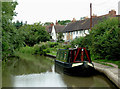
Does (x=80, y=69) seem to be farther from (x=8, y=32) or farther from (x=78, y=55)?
(x=8, y=32)

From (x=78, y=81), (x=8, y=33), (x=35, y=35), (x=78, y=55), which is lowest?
(x=78, y=81)

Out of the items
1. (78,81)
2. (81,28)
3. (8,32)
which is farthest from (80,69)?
(81,28)

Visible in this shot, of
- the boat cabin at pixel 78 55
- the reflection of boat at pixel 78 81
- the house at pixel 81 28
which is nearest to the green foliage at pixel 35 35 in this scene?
the house at pixel 81 28

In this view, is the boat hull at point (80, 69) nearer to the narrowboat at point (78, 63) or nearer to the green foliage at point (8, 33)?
the narrowboat at point (78, 63)

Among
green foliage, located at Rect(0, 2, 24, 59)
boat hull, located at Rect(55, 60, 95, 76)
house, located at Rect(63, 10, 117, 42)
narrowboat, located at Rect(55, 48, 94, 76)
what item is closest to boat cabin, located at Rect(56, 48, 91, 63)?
narrowboat, located at Rect(55, 48, 94, 76)

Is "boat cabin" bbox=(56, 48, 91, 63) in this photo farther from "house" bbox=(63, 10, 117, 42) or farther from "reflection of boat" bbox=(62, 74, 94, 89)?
"house" bbox=(63, 10, 117, 42)

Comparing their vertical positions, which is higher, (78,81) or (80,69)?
(80,69)

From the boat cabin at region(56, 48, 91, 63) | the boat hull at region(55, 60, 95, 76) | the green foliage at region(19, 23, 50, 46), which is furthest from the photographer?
the green foliage at region(19, 23, 50, 46)

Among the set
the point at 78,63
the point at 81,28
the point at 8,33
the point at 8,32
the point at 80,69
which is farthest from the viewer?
the point at 81,28

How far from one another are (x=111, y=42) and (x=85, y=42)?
6884mm

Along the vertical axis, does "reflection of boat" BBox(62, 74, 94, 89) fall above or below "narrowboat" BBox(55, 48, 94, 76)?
below

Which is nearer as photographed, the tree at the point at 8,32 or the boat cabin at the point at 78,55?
the boat cabin at the point at 78,55

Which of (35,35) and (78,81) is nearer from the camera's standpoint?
(78,81)

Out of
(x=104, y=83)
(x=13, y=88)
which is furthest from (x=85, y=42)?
(x=13, y=88)
